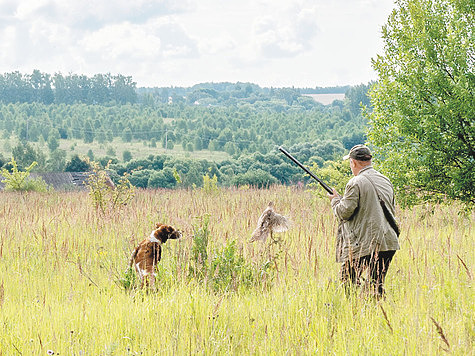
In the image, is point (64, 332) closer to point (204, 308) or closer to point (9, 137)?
point (204, 308)

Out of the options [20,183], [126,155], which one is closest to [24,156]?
[126,155]

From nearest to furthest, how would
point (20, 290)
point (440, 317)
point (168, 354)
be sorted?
point (168, 354)
point (440, 317)
point (20, 290)

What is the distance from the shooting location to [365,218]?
459 centimetres

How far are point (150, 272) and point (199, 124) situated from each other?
100 metres

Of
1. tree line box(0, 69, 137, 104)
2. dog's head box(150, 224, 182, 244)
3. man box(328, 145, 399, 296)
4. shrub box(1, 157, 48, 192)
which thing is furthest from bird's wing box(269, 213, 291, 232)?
tree line box(0, 69, 137, 104)

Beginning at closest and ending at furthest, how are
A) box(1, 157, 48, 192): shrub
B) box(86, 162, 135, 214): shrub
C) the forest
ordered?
box(86, 162, 135, 214): shrub < box(1, 157, 48, 192): shrub < the forest

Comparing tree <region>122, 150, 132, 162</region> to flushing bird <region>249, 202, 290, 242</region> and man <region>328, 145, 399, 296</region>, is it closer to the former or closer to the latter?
flushing bird <region>249, 202, 290, 242</region>

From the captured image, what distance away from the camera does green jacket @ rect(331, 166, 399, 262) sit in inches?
179

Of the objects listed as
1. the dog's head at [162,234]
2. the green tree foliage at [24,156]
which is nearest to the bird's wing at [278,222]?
the dog's head at [162,234]

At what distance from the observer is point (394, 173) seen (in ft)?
25.3

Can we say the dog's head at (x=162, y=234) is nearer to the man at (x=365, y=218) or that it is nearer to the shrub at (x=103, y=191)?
the man at (x=365, y=218)

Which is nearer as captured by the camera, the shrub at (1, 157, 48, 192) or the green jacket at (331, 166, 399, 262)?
the green jacket at (331, 166, 399, 262)

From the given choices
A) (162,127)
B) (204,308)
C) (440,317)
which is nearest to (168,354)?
(204,308)

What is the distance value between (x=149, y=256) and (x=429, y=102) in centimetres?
496
